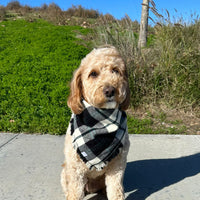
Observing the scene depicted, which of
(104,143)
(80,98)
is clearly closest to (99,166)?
(104,143)

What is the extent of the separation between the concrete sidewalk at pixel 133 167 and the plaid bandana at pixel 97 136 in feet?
2.34

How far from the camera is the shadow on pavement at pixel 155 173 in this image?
10.5 feet

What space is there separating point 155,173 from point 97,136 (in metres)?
1.35

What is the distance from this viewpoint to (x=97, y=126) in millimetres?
2645

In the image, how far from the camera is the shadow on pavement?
3.21 meters

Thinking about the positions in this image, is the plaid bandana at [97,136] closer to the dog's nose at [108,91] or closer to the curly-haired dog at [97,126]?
the curly-haired dog at [97,126]

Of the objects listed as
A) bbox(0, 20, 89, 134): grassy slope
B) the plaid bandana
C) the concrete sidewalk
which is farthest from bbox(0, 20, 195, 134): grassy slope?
the plaid bandana

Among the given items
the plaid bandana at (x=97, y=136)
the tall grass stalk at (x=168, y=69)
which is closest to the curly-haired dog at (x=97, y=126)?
the plaid bandana at (x=97, y=136)

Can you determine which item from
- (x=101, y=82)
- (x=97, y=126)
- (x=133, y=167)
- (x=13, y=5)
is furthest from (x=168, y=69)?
(x=13, y=5)

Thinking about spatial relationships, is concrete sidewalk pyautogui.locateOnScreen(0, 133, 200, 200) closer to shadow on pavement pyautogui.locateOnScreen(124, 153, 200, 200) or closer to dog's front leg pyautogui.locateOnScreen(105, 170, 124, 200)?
shadow on pavement pyautogui.locateOnScreen(124, 153, 200, 200)

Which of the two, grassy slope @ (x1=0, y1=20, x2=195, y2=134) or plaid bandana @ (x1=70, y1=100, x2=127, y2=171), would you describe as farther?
grassy slope @ (x1=0, y1=20, x2=195, y2=134)

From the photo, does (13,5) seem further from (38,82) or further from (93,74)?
(93,74)

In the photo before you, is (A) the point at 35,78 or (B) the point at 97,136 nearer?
(B) the point at 97,136

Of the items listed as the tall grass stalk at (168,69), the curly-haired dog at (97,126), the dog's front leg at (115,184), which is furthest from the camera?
the tall grass stalk at (168,69)
